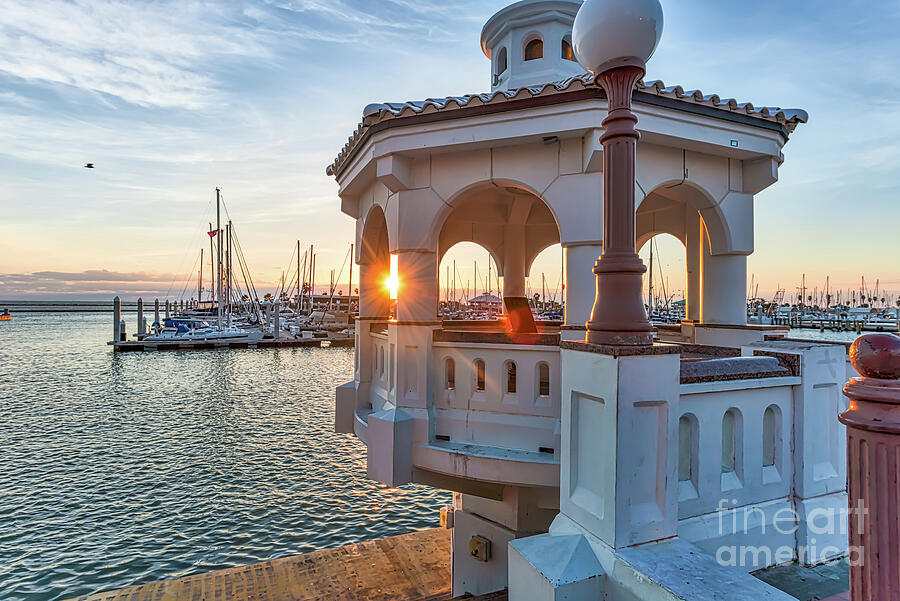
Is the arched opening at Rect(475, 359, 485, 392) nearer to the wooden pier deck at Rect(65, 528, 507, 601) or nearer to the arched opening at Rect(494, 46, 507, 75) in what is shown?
the wooden pier deck at Rect(65, 528, 507, 601)

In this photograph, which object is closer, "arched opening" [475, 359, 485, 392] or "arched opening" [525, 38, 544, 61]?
"arched opening" [475, 359, 485, 392]

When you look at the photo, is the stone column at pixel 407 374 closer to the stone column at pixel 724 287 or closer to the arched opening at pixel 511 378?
the arched opening at pixel 511 378

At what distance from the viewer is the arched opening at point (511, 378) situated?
5.93m

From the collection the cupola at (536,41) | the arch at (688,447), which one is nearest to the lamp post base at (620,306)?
the arch at (688,447)

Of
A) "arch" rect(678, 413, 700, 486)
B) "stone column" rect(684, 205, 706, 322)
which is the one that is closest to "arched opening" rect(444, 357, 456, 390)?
"arch" rect(678, 413, 700, 486)

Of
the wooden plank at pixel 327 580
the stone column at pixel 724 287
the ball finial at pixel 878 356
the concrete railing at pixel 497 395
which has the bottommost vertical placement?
the wooden plank at pixel 327 580

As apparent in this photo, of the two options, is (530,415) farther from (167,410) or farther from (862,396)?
(167,410)

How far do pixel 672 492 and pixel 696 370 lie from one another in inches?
35.1

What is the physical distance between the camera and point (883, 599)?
5.30 feet

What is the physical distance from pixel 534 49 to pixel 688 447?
25.8ft

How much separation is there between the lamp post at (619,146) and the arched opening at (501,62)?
21.7 ft

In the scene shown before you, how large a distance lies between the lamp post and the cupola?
221 inches

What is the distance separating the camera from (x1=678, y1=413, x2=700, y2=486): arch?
3.41 meters

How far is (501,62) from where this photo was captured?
9367mm
